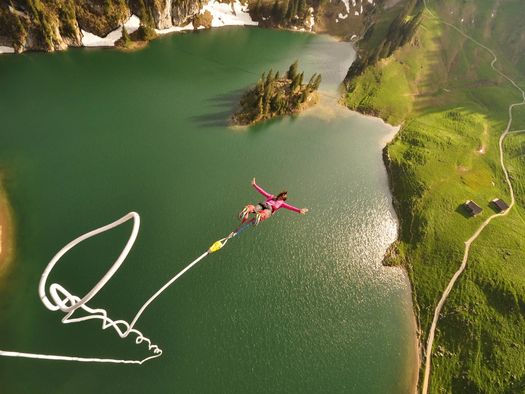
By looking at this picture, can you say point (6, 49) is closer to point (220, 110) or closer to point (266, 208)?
point (220, 110)

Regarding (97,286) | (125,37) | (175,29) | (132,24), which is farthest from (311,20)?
(97,286)

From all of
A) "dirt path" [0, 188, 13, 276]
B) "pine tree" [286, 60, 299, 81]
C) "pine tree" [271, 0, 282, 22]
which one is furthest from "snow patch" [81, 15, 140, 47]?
"dirt path" [0, 188, 13, 276]

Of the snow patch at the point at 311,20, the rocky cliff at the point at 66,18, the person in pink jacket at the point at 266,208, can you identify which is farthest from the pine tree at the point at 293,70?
the person in pink jacket at the point at 266,208

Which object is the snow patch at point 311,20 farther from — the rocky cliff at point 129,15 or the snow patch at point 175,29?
the snow patch at point 175,29

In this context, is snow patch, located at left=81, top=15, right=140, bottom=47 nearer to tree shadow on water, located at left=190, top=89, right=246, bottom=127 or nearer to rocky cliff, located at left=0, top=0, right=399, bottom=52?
rocky cliff, located at left=0, top=0, right=399, bottom=52

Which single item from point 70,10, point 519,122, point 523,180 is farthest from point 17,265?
point 519,122

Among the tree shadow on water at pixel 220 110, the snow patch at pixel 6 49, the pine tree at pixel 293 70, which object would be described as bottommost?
the tree shadow on water at pixel 220 110
